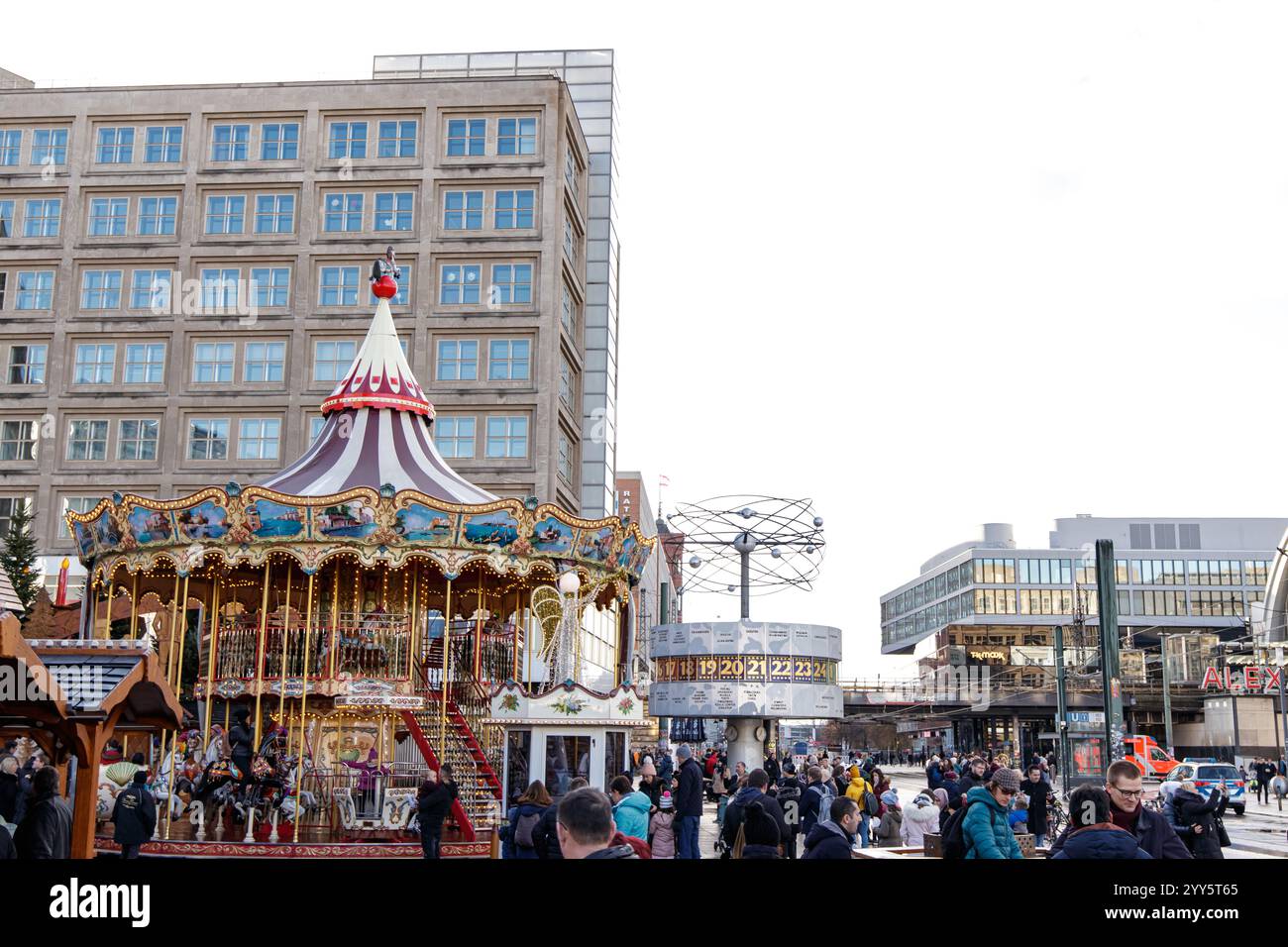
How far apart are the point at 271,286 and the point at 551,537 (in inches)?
1325

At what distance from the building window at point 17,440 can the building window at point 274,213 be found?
12.3 m

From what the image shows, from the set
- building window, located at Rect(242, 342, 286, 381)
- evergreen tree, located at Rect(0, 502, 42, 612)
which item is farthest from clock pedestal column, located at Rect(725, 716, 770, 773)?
building window, located at Rect(242, 342, 286, 381)

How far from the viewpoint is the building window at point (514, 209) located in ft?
182

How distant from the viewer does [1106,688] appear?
1485 inches

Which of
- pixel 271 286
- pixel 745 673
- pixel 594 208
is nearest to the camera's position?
pixel 745 673

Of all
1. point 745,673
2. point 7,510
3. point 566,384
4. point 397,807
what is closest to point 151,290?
point 7,510

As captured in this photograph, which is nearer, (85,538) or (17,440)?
(85,538)

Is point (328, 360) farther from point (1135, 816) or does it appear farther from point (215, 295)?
point (1135, 816)

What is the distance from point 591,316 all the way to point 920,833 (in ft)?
158

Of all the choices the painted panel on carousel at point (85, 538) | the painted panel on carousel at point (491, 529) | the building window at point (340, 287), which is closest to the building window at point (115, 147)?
the building window at point (340, 287)

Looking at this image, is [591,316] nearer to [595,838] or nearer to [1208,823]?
[1208,823]

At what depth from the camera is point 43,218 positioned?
56250 millimetres

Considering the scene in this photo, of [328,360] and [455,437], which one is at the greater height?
[328,360]
